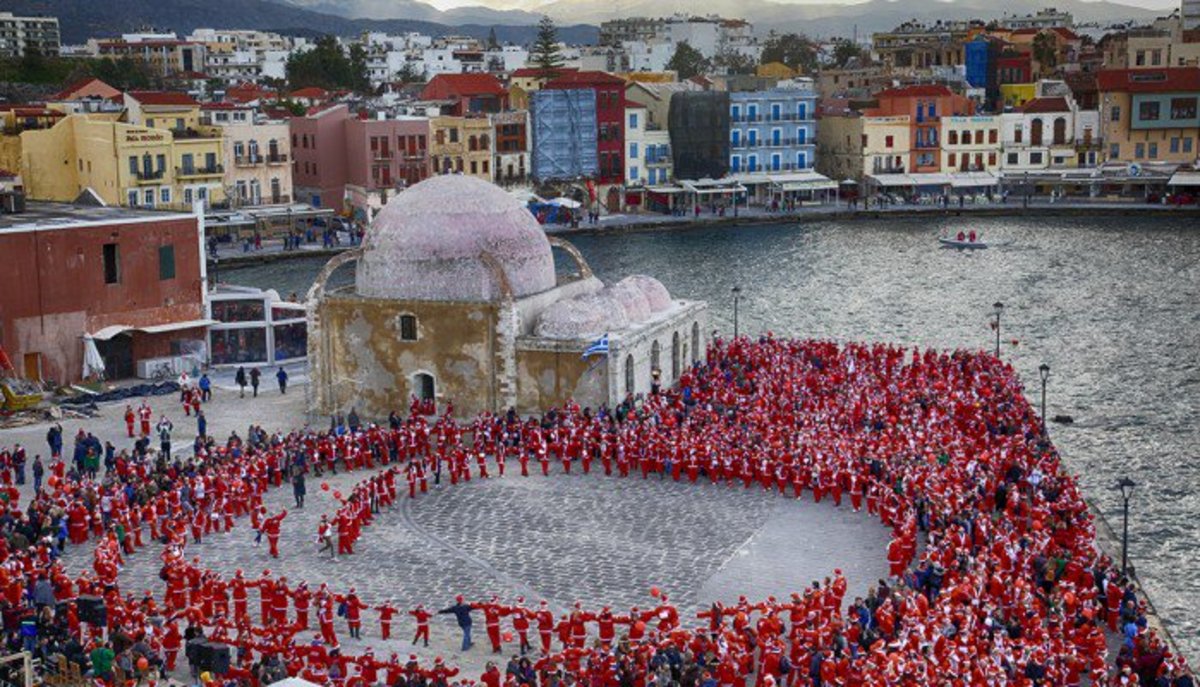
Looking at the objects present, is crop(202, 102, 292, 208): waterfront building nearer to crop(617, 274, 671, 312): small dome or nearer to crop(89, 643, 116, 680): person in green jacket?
crop(617, 274, 671, 312): small dome

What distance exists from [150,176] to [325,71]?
230 ft

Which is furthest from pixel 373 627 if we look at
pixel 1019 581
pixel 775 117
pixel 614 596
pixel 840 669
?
pixel 775 117

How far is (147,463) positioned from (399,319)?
8818 millimetres

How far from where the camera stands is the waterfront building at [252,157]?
289 ft

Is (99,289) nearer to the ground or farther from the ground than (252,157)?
nearer to the ground

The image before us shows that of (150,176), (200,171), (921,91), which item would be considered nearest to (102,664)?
(150,176)

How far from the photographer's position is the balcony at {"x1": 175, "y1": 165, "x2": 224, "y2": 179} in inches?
3241

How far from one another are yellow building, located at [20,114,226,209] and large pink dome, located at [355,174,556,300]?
1496 inches

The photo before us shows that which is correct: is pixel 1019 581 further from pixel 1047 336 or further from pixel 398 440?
pixel 1047 336

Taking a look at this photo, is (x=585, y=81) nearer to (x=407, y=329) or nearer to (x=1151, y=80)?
(x=1151, y=80)

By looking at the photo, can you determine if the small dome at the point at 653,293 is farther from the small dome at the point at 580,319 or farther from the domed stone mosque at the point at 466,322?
the small dome at the point at 580,319

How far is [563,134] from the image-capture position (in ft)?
329

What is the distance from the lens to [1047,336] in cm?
5925

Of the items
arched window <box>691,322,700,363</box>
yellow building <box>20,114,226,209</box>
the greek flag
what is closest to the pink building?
yellow building <box>20,114,226,209</box>
